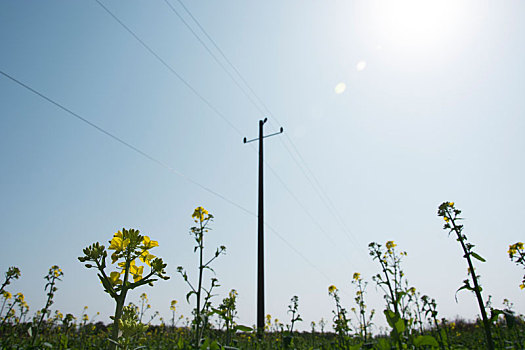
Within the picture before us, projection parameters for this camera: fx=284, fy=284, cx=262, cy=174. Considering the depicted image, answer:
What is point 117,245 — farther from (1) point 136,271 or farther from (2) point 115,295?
(2) point 115,295

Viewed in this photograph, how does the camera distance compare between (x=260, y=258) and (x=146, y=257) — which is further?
(x=260, y=258)

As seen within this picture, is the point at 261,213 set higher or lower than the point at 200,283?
higher

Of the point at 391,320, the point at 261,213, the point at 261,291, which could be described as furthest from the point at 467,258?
the point at 261,213

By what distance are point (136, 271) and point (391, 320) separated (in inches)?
→ 43.2

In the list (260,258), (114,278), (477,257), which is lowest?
(114,278)

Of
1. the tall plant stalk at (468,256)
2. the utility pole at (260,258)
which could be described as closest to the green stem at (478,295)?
A: the tall plant stalk at (468,256)

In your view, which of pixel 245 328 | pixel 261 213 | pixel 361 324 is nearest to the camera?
pixel 245 328

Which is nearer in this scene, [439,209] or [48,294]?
[439,209]

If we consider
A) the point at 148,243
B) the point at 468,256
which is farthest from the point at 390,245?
the point at 148,243

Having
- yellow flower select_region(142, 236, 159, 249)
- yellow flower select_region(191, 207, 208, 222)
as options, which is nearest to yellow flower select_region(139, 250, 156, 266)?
yellow flower select_region(142, 236, 159, 249)

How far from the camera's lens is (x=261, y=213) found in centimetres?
1125

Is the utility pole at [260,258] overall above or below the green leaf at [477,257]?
above

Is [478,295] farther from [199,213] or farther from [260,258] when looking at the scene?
[260,258]

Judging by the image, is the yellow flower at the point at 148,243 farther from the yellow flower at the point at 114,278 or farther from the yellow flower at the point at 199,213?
the yellow flower at the point at 199,213
